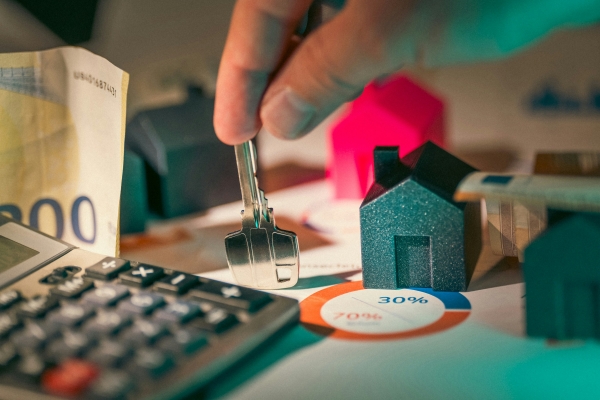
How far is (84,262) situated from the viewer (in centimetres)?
39

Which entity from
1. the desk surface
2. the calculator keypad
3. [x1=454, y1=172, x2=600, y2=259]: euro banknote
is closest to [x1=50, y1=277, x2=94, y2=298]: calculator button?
the calculator keypad

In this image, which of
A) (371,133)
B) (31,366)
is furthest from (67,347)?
(371,133)

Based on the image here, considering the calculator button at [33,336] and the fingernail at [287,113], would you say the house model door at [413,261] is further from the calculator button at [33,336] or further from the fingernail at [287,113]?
the calculator button at [33,336]

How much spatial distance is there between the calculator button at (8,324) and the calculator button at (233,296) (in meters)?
0.09

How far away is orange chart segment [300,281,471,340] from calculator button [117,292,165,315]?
9cm

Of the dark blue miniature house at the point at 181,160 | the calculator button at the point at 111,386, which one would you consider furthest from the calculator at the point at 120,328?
the dark blue miniature house at the point at 181,160

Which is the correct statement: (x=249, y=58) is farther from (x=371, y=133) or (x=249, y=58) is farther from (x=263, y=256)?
(x=371, y=133)

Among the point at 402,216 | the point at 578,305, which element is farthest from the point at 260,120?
the point at 578,305

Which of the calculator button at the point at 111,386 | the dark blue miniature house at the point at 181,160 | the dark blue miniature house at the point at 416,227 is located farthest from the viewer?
the dark blue miniature house at the point at 181,160

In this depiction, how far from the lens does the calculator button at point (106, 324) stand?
0.99 feet

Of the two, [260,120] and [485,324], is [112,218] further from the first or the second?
[485,324]

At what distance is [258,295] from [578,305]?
0.16 m

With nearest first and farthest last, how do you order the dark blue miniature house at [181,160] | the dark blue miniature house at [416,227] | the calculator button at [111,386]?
1. the calculator button at [111,386]
2. the dark blue miniature house at [416,227]
3. the dark blue miniature house at [181,160]

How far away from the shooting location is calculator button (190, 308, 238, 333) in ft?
1.00
